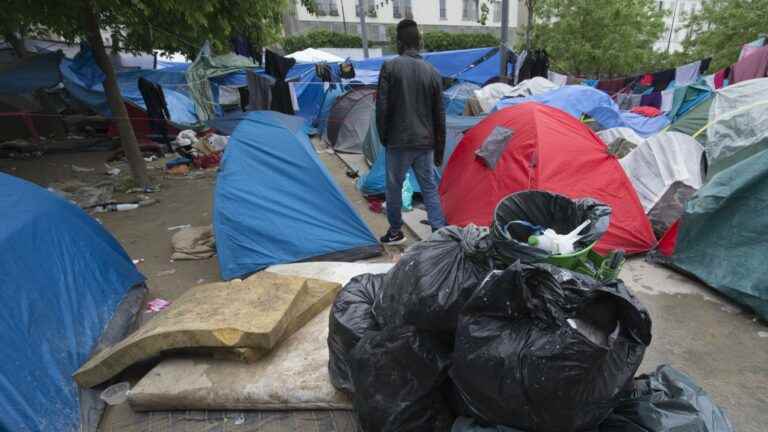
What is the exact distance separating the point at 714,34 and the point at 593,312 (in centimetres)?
2004

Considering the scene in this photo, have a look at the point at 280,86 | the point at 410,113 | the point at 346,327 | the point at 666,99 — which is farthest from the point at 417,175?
the point at 666,99

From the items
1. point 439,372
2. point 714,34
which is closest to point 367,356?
point 439,372

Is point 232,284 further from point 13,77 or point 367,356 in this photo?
point 13,77

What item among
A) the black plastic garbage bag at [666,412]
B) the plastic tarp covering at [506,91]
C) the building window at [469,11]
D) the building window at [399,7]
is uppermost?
the building window at [399,7]

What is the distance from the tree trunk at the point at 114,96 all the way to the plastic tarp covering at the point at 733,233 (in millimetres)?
6890

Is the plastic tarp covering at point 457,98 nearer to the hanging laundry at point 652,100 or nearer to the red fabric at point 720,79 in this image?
the hanging laundry at point 652,100

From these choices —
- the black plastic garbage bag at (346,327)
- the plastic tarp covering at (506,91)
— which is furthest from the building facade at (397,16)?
the black plastic garbage bag at (346,327)

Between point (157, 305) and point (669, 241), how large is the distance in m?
4.18

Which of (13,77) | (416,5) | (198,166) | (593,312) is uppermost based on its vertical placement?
(416,5)

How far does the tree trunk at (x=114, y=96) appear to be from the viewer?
5441mm

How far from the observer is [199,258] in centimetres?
395

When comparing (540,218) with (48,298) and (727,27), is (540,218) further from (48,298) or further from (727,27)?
(727,27)

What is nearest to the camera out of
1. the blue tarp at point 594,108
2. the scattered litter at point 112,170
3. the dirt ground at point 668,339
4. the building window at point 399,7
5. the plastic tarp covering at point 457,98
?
the dirt ground at point 668,339

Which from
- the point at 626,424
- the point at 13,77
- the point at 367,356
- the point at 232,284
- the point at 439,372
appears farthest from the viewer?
the point at 13,77
